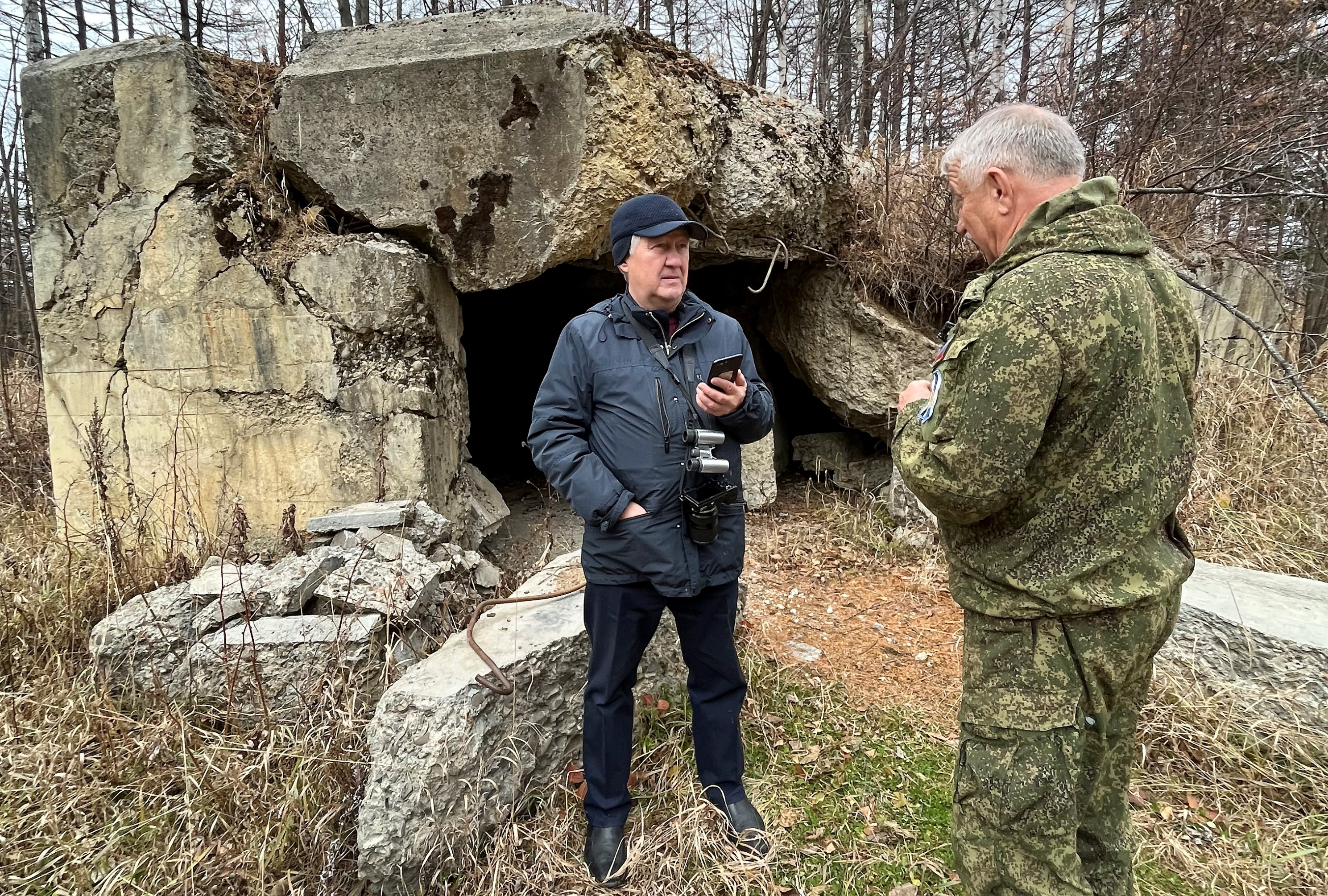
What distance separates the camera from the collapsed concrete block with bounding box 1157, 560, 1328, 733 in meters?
2.59

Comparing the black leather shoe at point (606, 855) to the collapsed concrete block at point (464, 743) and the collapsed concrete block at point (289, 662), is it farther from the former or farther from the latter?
the collapsed concrete block at point (289, 662)

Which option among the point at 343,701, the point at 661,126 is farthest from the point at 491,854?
the point at 661,126

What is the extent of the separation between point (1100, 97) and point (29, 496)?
800cm

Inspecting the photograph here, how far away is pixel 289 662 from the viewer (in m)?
2.60

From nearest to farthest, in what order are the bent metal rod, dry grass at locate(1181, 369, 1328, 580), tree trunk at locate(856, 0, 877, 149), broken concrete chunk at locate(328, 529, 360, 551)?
the bent metal rod → broken concrete chunk at locate(328, 529, 360, 551) → dry grass at locate(1181, 369, 1328, 580) → tree trunk at locate(856, 0, 877, 149)

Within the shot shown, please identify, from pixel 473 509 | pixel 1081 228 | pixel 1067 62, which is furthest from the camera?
pixel 1067 62

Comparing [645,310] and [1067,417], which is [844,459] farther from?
[1067,417]

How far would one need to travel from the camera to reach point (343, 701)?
249cm

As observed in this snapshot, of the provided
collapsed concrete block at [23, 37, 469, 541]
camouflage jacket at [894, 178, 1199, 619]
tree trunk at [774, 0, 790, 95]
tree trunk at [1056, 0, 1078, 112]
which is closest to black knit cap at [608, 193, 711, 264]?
camouflage jacket at [894, 178, 1199, 619]

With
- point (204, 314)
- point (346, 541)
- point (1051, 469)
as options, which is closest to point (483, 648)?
point (346, 541)

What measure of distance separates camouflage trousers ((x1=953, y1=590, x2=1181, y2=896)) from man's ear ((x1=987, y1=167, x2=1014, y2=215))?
33.3 inches

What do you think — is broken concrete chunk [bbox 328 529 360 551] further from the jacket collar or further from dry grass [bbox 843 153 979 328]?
dry grass [bbox 843 153 979 328]

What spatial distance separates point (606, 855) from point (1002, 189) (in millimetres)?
1987

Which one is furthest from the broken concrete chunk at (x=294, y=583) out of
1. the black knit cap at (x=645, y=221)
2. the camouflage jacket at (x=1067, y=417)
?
the camouflage jacket at (x=1067, y=417)
